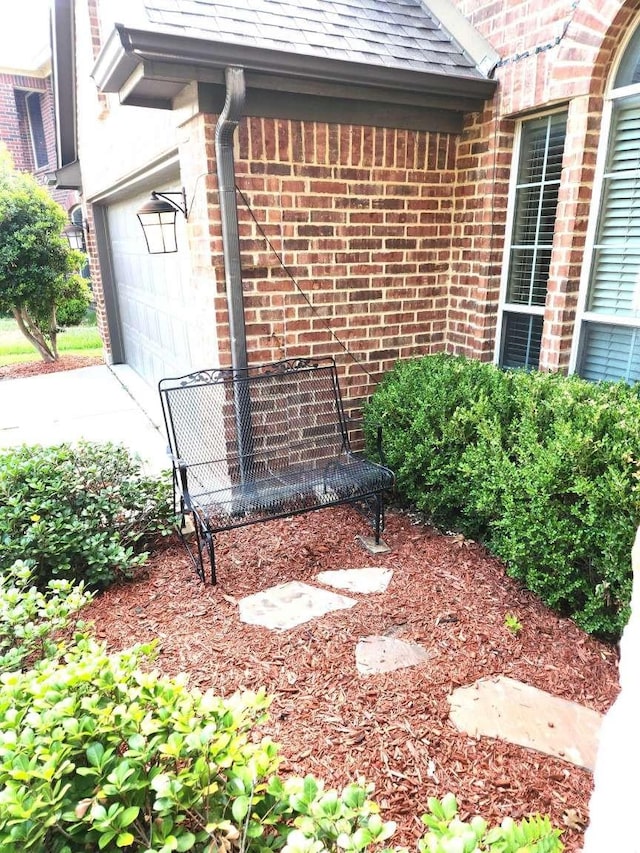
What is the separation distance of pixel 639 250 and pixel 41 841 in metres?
3.83

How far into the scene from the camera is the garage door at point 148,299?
5312 mm

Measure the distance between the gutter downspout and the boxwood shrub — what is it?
3.04 feet

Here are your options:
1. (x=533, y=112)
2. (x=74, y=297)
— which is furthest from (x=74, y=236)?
(x=533, y=112)

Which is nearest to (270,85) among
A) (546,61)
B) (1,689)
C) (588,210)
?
(546,61)

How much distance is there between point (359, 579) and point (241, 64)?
117 inches

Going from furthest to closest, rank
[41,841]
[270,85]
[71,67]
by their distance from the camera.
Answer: [71,67], [270,85], [41,841]

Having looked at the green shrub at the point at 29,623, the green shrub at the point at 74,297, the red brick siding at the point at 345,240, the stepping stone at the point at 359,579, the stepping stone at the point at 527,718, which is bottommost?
the stepping stone at the point at 359,579

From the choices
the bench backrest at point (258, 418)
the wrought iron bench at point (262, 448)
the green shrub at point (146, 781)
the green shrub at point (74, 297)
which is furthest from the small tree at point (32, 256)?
the green shrub at point (146, 781)

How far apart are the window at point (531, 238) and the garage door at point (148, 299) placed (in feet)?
8.40

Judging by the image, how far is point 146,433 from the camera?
593 cm

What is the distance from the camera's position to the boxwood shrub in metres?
2.46

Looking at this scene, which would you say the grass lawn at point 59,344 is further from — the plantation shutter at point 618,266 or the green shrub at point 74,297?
the plantation shutter at point 618,266

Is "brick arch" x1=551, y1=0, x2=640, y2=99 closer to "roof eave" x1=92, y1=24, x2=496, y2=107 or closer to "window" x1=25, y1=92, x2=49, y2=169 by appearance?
"roof eave" x1=92, y1=24, x2=496, y2=107

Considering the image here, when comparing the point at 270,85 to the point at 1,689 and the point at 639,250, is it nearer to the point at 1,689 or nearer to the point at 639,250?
the point at 639,250
